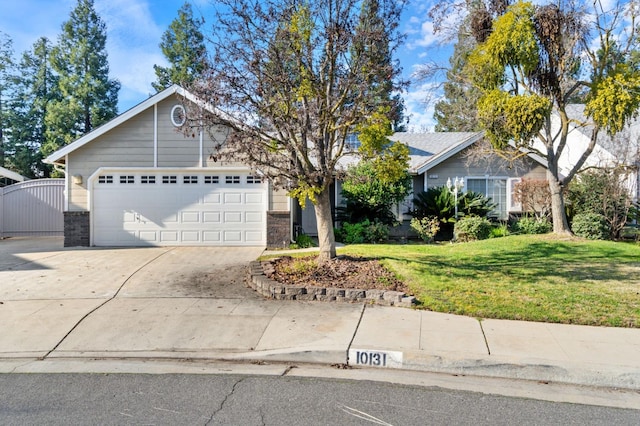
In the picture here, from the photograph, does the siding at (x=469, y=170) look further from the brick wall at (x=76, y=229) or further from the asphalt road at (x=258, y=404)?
the asphalt road at (x=258, y=404)

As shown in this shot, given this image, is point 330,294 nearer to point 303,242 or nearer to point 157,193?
point 303,242

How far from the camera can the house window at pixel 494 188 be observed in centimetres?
1703

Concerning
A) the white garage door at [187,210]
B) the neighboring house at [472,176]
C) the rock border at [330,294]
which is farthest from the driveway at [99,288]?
the neighboring house at [472,176]

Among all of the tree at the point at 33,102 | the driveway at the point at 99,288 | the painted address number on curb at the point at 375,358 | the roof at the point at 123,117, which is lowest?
the painted address number on curb at the point at 375,358

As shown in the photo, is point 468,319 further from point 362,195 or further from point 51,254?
point 51,254

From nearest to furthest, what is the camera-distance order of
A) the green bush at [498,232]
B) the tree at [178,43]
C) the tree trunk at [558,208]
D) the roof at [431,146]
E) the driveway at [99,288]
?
the driveway at [99,288] → the tree trunk at [558,208] → the green bush at [498,232] → the roof at [431,146] → the tree at [178,43]

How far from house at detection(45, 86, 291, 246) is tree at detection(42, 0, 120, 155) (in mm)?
15651

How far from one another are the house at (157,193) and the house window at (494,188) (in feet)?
26.8

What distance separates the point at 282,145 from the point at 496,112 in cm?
747

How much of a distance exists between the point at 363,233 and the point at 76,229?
8.76 metres

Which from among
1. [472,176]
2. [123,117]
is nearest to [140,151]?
[123,117]

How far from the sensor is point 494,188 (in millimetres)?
17141

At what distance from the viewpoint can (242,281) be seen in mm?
8656

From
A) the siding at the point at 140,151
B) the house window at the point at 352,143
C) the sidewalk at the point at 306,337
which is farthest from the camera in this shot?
the siding at the point at 140,151
